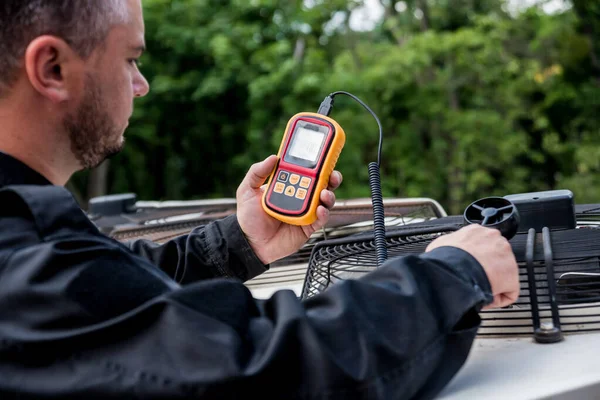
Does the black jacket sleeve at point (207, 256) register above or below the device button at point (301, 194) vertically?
below

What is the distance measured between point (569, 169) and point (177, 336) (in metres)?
12.6

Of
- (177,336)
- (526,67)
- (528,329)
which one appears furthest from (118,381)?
(526,67)

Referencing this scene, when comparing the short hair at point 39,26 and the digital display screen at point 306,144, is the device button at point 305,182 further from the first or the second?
the short hair at point 39,26

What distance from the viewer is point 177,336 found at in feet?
2.93

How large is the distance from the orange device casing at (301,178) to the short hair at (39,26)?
550 mm

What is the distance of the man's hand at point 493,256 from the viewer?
3.62ft

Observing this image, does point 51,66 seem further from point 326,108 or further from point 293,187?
point 326,108

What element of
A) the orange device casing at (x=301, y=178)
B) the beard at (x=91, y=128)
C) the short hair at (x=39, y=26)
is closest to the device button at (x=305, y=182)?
the orange device casing at (x=301, y=178)

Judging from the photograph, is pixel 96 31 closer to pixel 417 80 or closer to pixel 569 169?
pixel 417 80

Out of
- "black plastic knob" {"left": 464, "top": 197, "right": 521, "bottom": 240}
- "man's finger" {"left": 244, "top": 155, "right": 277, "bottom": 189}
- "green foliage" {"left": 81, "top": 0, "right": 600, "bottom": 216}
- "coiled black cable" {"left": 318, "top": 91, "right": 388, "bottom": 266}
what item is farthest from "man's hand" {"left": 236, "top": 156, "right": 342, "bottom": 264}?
"green foliage" {"left": 81, "top": 0, "right": 600, "bottom": 216}

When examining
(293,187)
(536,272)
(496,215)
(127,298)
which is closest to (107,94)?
(127,298)

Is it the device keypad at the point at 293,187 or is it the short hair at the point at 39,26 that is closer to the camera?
the short hair at the point at 39,26

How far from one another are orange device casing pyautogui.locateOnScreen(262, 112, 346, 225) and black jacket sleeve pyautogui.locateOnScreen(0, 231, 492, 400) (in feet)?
1.58

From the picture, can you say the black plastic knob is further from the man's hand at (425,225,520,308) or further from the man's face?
the man's face
